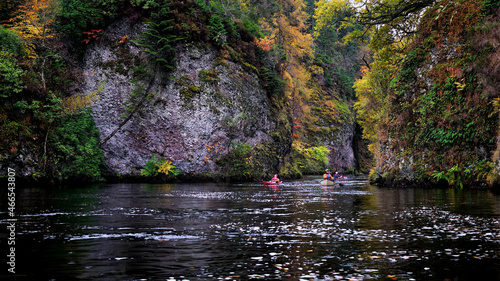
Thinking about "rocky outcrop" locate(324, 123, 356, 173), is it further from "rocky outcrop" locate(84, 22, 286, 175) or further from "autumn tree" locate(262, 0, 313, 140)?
"rocky outcrop" locate(84, 22, 286, 175)

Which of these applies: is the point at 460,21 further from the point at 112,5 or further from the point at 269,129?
the point at 112,5

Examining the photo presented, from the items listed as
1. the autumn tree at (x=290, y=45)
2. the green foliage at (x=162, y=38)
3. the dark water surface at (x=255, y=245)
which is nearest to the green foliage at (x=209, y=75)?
the green foliage at (x=162, y=38)

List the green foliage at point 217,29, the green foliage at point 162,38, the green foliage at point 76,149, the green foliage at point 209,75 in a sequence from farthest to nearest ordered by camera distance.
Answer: the green foliage at point 217,29
the green foliage at point 209,75
the green foliage at point 162,38
the green foliage at point 76,149

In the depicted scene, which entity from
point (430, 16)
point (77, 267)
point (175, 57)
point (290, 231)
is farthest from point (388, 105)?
point (77, 267)

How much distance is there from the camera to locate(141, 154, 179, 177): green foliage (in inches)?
1304

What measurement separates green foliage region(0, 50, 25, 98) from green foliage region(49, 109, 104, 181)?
3627mm

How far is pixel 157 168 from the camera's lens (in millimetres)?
33406

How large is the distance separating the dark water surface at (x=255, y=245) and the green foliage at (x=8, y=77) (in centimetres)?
1578

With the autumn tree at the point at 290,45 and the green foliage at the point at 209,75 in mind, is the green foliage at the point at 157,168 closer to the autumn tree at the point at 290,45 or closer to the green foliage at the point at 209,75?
the green foliage at the point at 209,75

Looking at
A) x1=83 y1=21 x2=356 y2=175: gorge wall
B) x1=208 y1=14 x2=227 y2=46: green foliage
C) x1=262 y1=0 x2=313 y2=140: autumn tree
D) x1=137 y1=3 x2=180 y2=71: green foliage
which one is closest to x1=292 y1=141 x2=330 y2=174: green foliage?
x1=262 y1=0 x2=313 y2=140: autumn tree

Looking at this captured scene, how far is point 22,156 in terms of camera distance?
83.5 ft

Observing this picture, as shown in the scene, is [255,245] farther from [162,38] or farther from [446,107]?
[162,38]

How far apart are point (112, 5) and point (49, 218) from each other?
1123 inches

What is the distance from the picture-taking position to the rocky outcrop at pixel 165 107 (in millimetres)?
34344
